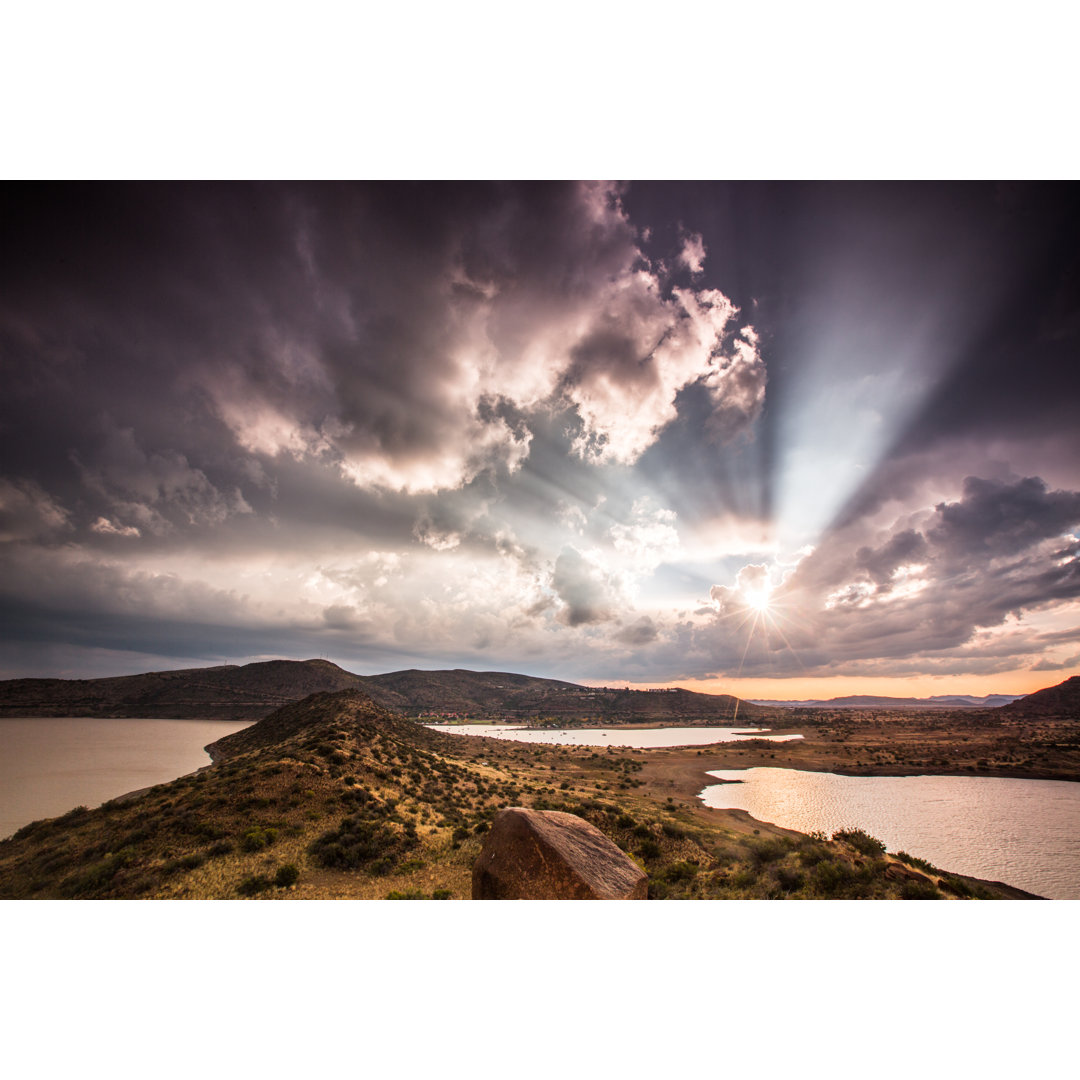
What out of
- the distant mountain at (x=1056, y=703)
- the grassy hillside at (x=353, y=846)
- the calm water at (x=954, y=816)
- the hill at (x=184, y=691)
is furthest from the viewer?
the hill at (x=184, y=691)

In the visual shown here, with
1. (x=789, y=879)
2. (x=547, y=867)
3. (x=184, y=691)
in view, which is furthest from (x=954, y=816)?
(x=184, y=691)

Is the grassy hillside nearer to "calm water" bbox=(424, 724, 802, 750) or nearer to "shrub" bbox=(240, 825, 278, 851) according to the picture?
"shrub" bbox=(240, 825, 278, 851)

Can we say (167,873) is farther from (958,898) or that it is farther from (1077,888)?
(1077,888)

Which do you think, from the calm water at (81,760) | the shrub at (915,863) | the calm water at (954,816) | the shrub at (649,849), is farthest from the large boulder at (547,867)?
the calm water at (81,760)

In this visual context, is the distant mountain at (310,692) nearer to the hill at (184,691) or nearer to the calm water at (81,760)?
the hill at (184,691)

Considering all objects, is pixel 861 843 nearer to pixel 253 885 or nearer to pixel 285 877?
pixel 285 877

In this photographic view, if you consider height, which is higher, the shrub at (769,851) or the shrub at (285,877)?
the shrub at (285,877)
